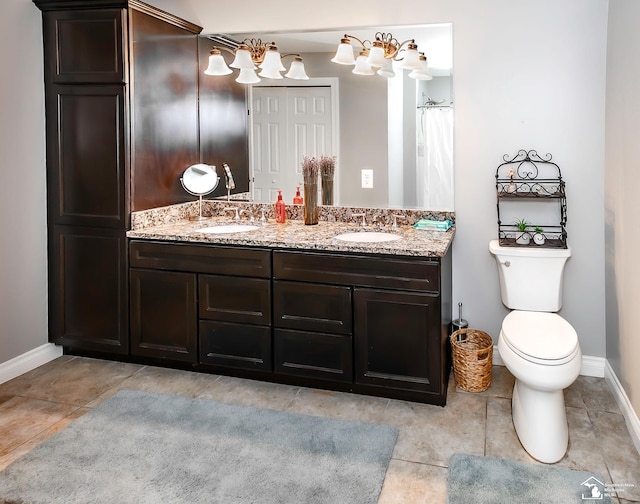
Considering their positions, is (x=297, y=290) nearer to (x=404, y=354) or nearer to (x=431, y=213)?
(x=404, y=354)

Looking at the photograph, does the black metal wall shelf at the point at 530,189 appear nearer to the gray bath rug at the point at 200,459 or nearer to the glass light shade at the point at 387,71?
the glass light shade at the point at 387,71

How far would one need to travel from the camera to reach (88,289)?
329 cm

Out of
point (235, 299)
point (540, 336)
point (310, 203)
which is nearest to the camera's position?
point (540, 336)

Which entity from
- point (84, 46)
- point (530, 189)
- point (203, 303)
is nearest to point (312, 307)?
point (203, 303)

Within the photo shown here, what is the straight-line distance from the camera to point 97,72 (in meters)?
3.10

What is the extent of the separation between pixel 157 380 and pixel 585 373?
2.36 metres

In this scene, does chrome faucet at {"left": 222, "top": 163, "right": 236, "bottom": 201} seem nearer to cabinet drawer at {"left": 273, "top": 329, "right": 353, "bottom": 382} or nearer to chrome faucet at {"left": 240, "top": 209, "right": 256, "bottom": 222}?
chrome faucet at {"left": 240, "top": 209, "right": 256, "bottom": 222}

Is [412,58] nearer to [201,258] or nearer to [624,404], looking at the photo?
[201,258]

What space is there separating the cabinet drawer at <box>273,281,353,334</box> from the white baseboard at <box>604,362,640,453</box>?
1305 millimetres

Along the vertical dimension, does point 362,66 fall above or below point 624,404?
above

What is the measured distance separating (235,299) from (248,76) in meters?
1.45

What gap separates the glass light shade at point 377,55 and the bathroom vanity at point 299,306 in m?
0.97

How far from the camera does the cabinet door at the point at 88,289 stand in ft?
10.6

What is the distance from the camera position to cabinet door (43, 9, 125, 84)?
10.0 ft
